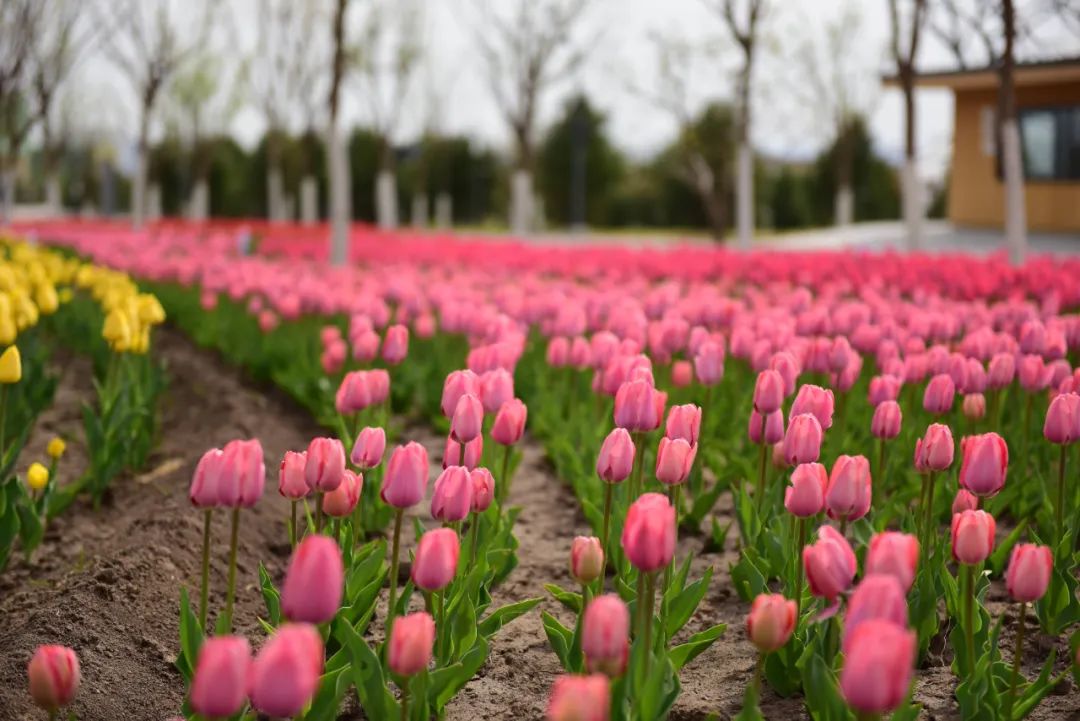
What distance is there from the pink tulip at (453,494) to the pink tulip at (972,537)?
981 mm

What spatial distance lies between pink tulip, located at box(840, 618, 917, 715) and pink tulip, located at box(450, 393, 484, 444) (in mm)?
1413

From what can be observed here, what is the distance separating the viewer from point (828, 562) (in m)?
1.86

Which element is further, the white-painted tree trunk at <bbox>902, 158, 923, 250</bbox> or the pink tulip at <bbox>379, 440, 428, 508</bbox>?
the white-painted tree trunk at <bbox>902, 158, 923, 250</bbox>

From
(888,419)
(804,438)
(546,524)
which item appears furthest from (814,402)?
(546,524)

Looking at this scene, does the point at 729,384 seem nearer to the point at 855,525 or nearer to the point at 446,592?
the point at 855,525

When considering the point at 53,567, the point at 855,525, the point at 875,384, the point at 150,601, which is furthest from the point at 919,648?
the point at 53,567

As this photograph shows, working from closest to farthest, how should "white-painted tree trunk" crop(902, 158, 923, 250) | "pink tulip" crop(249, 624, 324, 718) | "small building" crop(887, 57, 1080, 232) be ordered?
"pink tulip" crop(249, 624, 324, 718) → "white-painted tree trunk" crop(902, 158, 923, 250) → "small building" crop(887, 57, 1080, 232)

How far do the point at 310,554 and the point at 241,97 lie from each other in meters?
42.4

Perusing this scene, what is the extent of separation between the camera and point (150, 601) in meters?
3.22

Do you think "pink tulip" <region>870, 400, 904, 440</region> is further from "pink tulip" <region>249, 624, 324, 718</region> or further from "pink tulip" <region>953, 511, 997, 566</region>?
"pink tulip" <region>249, 624, 324, 718</region>

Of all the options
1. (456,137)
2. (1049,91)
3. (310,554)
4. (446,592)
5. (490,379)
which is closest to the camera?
(310,554)

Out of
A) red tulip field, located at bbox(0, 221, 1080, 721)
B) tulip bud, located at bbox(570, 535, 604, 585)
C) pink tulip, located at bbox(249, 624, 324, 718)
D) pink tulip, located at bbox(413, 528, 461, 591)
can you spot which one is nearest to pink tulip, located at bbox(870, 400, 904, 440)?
red tulip field, located at bbox(0, 221, 1080, 721)

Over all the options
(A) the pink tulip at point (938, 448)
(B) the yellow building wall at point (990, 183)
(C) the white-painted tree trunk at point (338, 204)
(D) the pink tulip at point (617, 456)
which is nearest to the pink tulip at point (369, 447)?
(D) the pink tulip at point (617, 456)

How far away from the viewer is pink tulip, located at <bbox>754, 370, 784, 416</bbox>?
308 cm
